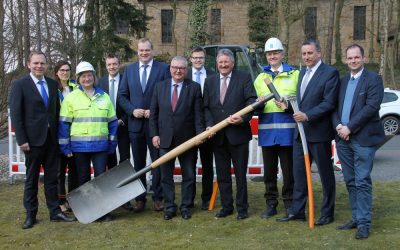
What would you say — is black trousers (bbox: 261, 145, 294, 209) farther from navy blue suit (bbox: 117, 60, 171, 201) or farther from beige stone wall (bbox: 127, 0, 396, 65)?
beige stone wall (bbox: 127, 0, 396, 65)

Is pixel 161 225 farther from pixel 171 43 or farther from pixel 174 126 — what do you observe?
pixel 171 43

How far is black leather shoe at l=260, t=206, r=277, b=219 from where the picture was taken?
682 centimetres

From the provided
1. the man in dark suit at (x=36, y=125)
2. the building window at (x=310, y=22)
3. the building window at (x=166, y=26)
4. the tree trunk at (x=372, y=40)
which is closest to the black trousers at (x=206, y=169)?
the man in dark suit at (x=36, y=125)

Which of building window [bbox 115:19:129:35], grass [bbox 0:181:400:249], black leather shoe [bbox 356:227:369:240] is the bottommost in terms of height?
grass [bbox 0:181:400:249]

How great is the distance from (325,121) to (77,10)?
26.7 meters

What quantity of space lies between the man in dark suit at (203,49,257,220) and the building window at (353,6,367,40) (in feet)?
128

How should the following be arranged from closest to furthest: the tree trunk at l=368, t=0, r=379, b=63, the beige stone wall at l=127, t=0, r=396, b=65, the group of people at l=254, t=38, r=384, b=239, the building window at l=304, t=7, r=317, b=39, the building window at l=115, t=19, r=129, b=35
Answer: the group of people at l=254, t=38, r=384, b=239 → the building window at l=115, t=19, r=129, b=35 → the tree trunk at l=368, t=0, r=379, b=63 → the beige stone wall at l=127, t=0, r=396, b=65 → the building window at l=304, t=7, r=317, b=39

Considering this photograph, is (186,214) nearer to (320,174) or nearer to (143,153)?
(143,153)

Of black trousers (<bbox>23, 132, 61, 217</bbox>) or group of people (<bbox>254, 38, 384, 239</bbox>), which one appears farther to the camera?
black trousers (<bbox>23, 132, 61, 217</bbox>)

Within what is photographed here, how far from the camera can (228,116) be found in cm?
664

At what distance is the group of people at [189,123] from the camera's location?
6227 millimetres

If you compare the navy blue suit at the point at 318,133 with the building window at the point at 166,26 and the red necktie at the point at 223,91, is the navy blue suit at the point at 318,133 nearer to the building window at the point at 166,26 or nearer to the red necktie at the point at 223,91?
the red necktie at the point at 223,91

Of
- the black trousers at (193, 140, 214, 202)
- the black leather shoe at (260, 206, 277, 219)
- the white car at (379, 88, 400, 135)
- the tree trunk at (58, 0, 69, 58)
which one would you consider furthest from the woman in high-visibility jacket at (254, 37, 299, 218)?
the tree trunk at (58, 0, 69, 58)

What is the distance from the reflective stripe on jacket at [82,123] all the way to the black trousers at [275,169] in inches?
80.8
